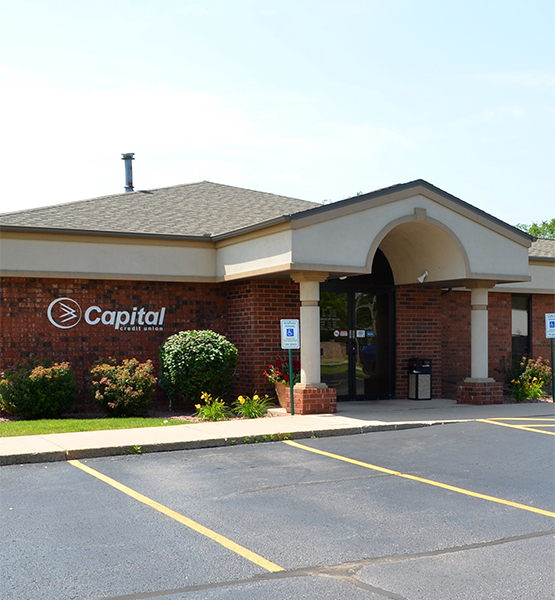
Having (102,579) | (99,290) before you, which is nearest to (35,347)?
(99,290)

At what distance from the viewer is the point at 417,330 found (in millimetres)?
18453

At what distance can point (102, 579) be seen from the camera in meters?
5.43

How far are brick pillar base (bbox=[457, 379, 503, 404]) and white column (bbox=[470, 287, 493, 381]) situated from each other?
0.46 feet

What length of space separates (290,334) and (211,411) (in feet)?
7.08

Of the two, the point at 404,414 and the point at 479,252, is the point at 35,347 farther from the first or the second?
the point at 479,252

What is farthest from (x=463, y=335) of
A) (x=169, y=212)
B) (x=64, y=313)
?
(x=64, y=313)

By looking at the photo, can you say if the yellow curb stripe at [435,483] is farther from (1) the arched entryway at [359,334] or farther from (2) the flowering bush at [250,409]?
(1) the arched entryway at [359,334]

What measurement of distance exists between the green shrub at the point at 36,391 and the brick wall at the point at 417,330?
7.96 meters

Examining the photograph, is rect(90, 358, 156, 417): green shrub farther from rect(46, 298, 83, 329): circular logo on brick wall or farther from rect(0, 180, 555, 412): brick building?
rect(46, 298, 83, 329): circular logo on brick wall

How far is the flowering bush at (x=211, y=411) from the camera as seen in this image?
1416cm

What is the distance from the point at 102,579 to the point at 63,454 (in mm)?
5016

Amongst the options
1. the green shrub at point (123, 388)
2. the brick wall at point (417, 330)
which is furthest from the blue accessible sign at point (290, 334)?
the brick wall at point (417, 330)

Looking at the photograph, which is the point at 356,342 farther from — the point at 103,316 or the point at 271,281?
the point at 103,316

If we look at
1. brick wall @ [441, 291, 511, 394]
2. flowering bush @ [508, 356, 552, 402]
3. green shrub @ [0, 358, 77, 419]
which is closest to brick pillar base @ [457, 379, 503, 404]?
flowering bush @ [508, 356, 552, 402]
